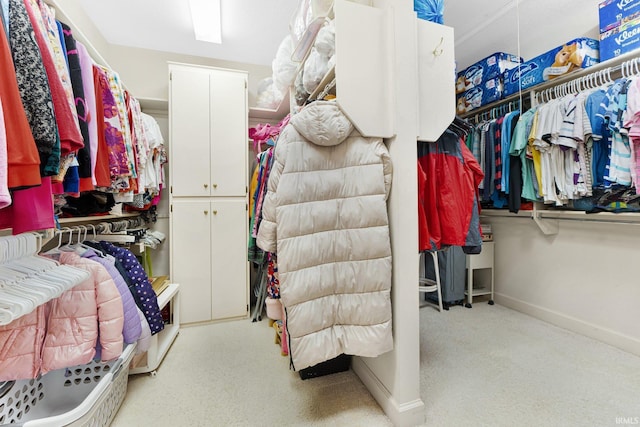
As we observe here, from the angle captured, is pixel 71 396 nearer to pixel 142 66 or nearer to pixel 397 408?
pixel 397 408

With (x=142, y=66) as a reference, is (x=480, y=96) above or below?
below

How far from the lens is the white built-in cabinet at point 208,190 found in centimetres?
236

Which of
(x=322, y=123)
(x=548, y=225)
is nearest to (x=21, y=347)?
(x=322, y=123)

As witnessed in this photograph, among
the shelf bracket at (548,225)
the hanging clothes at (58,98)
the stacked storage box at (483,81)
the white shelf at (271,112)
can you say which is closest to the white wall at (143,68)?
the white shelf at (271,112)

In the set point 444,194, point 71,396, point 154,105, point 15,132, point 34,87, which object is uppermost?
point 154,105

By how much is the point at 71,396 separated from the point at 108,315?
0.57m

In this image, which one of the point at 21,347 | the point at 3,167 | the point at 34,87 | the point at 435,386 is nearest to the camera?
the point at 3,167

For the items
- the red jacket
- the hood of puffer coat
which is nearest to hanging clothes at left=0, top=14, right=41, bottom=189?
the hood of puffer coat

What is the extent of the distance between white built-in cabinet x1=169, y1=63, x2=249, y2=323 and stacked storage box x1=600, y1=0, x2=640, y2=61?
9.03 ft

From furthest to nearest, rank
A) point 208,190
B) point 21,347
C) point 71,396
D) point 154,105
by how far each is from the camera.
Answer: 1. point 154,105
2. point 208,190
3. point 71,396
4. point 21,347

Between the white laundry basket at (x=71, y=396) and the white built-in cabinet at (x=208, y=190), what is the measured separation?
1.00m

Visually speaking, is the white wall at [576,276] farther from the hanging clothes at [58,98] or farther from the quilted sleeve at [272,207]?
the hanging clothes at [58,98]

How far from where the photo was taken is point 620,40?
70.7 inches

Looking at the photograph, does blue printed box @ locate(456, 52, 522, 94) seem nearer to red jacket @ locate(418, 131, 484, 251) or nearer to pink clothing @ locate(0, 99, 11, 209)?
red jacket @ locate(418, 131, 484, 251)
